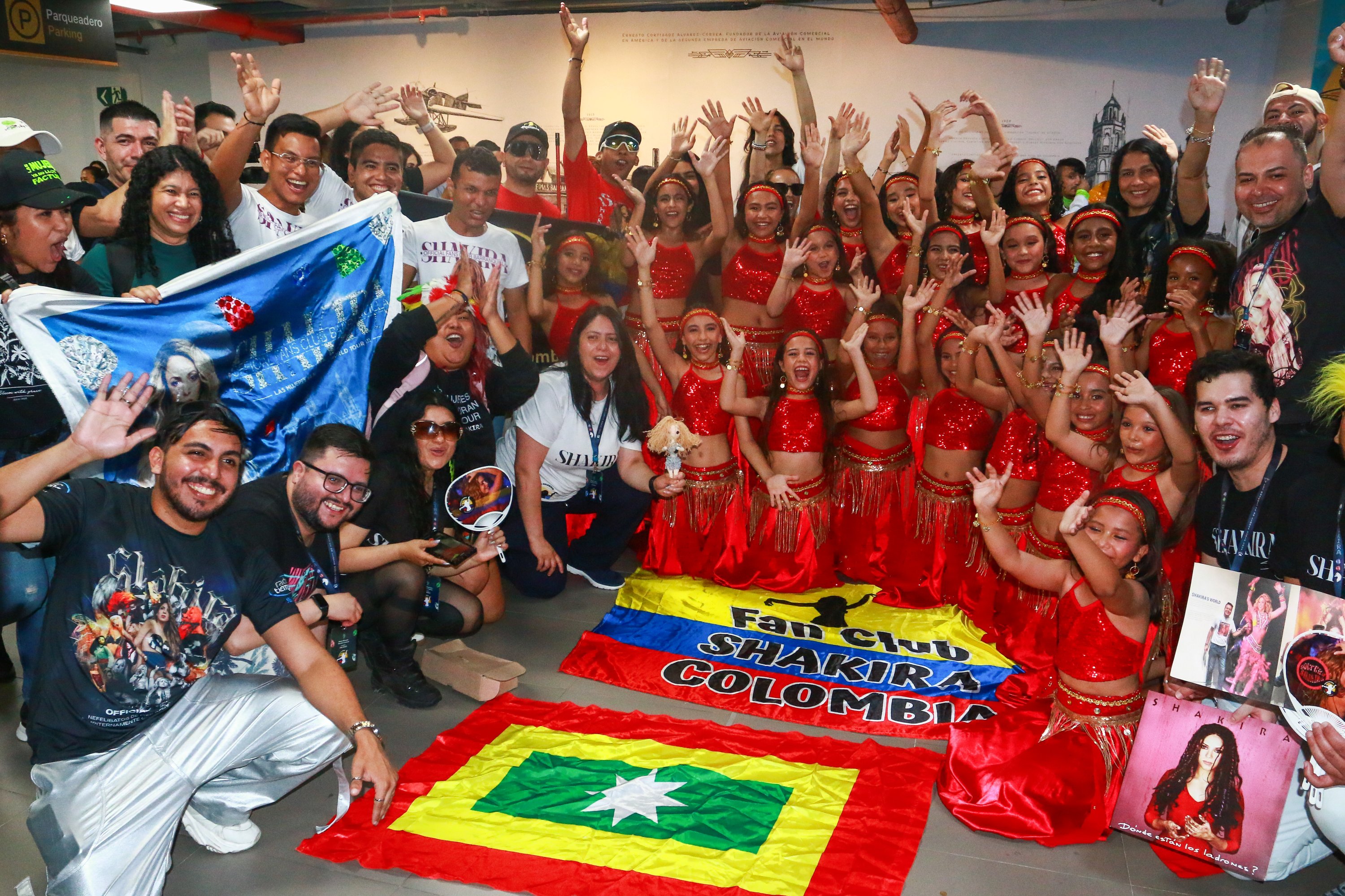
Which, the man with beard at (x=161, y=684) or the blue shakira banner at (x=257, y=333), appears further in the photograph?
the blue shakira banner at (x=257, y=333)

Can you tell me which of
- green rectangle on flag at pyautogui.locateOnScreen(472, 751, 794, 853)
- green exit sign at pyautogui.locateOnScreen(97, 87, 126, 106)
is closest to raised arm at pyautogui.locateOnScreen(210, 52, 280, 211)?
green rectangle on flag at pyautogui.locateOnScreen(472, 751, 794, 853)

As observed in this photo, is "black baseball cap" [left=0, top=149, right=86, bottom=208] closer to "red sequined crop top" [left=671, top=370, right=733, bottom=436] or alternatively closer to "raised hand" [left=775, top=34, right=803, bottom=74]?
"red sequined crop top" [left=671, top=370, right=733, bottom=436]

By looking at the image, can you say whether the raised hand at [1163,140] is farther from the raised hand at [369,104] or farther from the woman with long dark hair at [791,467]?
the raised hand at [369,104]

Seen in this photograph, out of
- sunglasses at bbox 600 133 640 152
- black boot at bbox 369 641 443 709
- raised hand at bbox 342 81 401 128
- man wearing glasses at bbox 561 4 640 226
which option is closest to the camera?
black boot at bbox 369 641 443 709

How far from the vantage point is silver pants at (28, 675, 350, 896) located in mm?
2217

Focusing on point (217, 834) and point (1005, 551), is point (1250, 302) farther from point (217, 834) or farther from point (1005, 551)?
point (217, 834)

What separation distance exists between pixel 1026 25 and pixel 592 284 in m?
4.02

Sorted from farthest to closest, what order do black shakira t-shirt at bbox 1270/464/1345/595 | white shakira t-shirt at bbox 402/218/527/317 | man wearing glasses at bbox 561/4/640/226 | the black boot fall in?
man wearing glasses at bbox 561/4/640/226 → white shakira t-shirt at bbox 402/218/527/317 → the black boot → black shakira t-shirt at bbox 1270/464/1345/595

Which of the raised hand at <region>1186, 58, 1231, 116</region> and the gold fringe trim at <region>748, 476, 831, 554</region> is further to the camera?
the gold fringe trim at <region>748, 476, 831, 554</region>

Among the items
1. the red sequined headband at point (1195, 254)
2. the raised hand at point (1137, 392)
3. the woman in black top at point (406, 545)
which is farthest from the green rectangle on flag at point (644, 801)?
the red sequined headband at point (1195, 254)

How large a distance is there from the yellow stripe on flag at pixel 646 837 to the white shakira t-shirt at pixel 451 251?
2.14 m

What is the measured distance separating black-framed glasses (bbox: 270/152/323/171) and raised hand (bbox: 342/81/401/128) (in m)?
0.37

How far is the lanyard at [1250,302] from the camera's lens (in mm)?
2906

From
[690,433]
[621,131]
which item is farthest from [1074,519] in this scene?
[621,131]
